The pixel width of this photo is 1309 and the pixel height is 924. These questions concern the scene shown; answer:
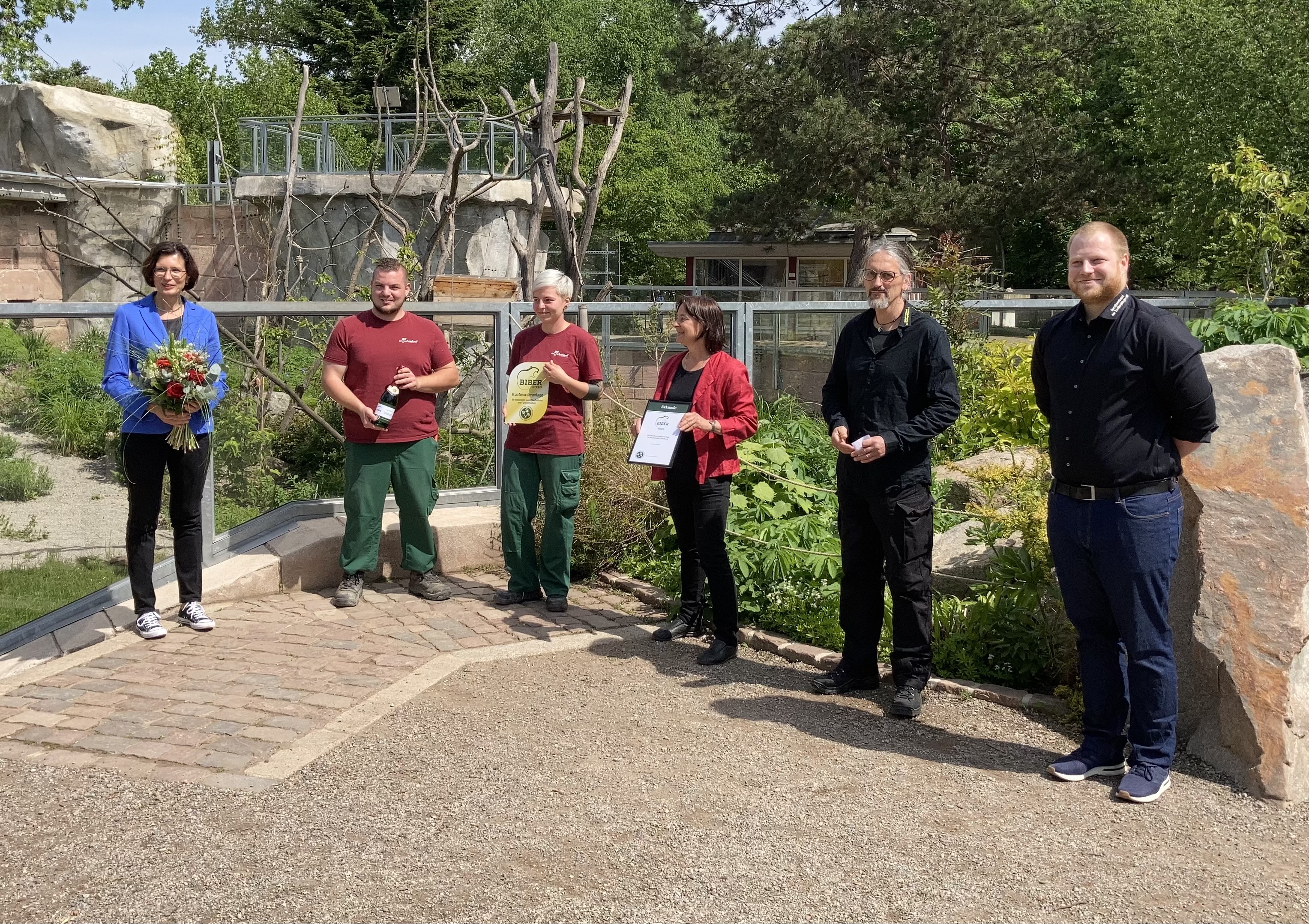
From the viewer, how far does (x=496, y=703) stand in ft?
17.7

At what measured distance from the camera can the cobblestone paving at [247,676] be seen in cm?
477

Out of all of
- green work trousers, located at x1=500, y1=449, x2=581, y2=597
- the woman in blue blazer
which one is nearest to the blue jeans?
green work trousers, located at x1=500, y1=449, x2=581, y2=597

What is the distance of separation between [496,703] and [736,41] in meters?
25.3

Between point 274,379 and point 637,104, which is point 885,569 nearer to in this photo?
point 274,379

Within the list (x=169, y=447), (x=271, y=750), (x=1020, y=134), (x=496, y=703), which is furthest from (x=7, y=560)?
(x=1020, y=134)

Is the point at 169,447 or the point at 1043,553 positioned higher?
the point at 169,447

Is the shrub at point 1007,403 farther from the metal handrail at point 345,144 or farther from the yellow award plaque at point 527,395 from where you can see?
the metal handrail at point 345,144

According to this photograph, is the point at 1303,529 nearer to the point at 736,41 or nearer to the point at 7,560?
the point at 7,560

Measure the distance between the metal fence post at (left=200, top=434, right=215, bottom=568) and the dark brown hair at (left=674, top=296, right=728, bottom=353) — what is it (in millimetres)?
2855

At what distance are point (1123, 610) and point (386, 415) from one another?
404cm

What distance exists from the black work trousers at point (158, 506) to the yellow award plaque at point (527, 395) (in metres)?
1.59

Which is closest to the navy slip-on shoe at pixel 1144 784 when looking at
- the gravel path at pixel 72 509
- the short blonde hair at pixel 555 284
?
the short blonde hair at pixel 555 284

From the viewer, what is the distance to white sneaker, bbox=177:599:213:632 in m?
6.31

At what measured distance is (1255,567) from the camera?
4.51 metres
